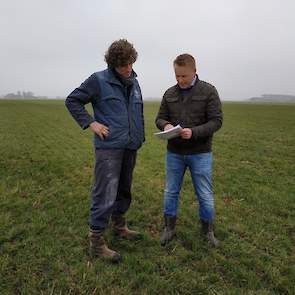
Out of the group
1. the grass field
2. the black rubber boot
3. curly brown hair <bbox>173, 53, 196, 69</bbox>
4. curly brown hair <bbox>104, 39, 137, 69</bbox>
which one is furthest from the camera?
the black rubber boot

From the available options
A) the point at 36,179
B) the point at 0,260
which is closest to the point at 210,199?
the point at 0,260

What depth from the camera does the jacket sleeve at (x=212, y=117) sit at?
444cm

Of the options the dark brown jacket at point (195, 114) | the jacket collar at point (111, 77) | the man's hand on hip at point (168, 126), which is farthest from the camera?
the man's hand on hip at point (168, 126)

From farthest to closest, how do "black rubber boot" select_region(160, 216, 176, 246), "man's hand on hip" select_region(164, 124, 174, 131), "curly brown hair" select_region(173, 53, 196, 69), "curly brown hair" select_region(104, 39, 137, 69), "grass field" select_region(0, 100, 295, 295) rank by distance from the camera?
"black rubber boot" select_region(160, 216, 176, 246) → "man's hand on hip" select_region(164, 124, 174, 131) → "curly brown hair" select_region(173, 53, 196, 69) → "curly brown hair" select_region(104, 39, 137, 69) → "grass field" select_region(0, 100, 295, 295)

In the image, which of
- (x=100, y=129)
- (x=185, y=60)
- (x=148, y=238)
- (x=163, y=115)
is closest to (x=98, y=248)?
(x=148, y=238)

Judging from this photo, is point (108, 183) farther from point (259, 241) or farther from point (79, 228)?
point (259, 241)

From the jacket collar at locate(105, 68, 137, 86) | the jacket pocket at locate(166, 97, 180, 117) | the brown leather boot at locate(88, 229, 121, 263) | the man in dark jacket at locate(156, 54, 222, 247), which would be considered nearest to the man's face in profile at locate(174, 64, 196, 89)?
the man in dark jacket at locate(156, 54, 222, 247)

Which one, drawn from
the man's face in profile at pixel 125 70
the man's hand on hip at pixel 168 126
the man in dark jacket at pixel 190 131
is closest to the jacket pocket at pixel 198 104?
the man in dark jacket at pixel 190 131

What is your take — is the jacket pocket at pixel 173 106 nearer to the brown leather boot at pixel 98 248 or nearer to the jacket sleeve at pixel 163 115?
the jacket sleeve at pixel 163 115

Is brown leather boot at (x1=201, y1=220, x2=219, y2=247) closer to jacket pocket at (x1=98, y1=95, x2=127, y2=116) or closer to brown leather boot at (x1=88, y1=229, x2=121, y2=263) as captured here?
brown leather boot at (x1=88, y1=229, x2=121, y2=263)

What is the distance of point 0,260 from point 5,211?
6.25 feet

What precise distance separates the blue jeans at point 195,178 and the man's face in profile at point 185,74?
3.29 feet

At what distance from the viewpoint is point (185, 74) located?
174 inches

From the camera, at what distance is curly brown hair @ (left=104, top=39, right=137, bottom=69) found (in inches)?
160
